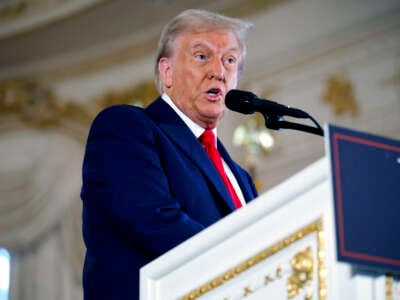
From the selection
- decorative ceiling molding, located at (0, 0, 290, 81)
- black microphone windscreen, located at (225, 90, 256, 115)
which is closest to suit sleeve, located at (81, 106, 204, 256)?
black microphone windscreen, located at (225, 90, 256, 115)

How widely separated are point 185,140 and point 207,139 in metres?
0.20

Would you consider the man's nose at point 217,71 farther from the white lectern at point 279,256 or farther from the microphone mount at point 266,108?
the white lectern at point 279,256

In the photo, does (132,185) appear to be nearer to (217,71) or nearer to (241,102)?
(241,102)

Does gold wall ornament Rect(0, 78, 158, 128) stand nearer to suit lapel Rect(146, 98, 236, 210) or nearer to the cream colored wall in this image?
the cream colored wall

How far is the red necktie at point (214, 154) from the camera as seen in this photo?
2.78 m

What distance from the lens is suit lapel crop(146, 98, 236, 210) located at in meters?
2.63

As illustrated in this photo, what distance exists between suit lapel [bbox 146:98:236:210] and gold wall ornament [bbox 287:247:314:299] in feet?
2.44

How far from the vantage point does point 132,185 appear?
95.5 inches

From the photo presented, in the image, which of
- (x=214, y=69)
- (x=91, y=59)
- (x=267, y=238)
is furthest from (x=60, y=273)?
(x=267, y=238)

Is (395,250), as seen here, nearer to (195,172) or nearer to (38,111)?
(195,172)

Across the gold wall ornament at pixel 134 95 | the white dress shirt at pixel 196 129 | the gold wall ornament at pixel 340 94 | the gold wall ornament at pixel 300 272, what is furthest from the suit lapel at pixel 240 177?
the gold wall ornament at pixel 134 95

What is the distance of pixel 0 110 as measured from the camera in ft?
29.0

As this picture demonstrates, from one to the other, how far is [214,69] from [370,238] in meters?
1.32

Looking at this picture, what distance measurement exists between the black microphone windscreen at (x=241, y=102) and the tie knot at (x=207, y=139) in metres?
0.22
